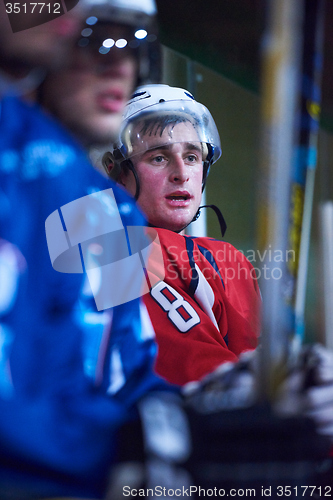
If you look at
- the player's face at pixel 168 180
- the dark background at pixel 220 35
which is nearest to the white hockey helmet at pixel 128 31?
the player's face at pixel 168 180

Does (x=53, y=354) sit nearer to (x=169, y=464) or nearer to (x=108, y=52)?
(x=169, y=464)

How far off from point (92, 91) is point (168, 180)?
1.23ft

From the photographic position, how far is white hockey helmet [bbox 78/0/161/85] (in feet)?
3.23

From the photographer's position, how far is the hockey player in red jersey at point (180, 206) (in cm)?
103

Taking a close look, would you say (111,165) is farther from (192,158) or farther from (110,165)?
(192,158)

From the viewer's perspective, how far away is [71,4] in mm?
836

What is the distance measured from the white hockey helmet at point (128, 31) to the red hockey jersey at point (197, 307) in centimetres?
38

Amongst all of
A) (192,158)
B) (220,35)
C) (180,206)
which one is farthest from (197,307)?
(220,35)

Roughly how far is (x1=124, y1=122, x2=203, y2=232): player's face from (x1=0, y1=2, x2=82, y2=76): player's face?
451mm

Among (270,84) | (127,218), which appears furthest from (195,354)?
(270,84)

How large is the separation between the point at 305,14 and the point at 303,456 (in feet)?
1.58

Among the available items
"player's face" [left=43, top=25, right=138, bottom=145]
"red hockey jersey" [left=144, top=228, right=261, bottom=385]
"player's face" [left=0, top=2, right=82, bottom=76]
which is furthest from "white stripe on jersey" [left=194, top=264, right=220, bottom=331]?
"player's face" [left=0, top=2, right=82, bottom=76]

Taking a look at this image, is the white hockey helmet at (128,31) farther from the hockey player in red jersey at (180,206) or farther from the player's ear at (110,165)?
the player's ear at (110,165)

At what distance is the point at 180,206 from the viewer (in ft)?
3.80
